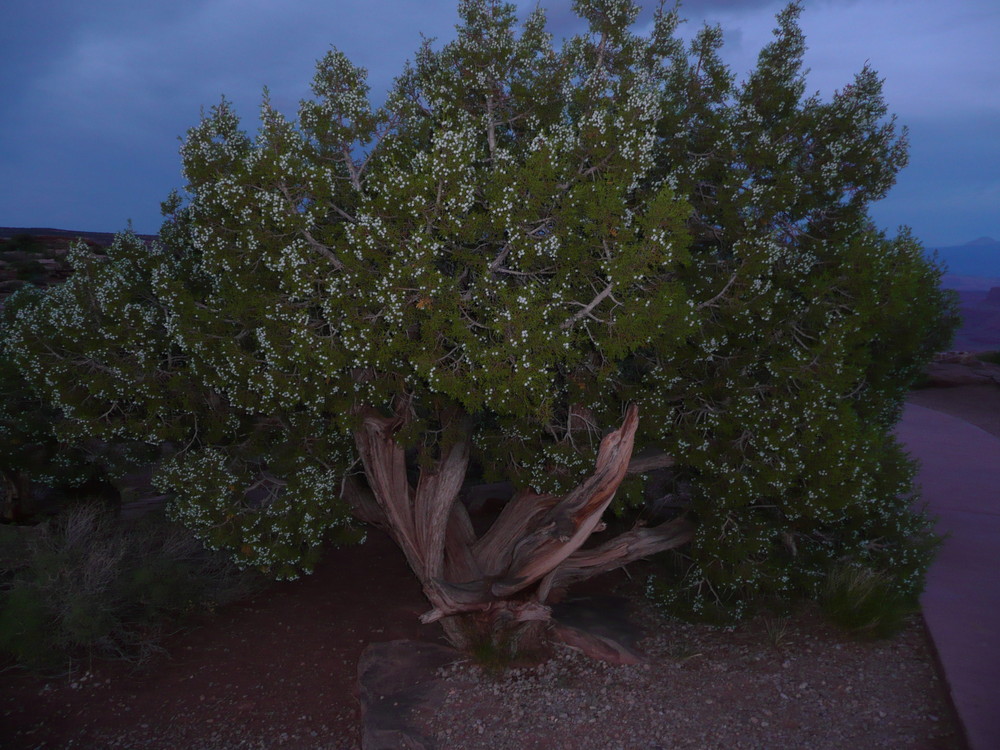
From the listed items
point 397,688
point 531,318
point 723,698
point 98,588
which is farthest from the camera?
point 98,588

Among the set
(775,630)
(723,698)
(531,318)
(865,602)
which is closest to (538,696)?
(723,698)

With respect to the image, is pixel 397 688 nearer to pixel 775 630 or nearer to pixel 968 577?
pixel 775 630

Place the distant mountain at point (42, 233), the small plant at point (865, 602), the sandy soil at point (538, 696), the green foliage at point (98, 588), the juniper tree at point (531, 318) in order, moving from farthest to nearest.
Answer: the distant mountain at point (42, 233), the green foliage at point (98, 588), the small plant at point (865, 602), the sandy soil at point (538, 696), the juniper tree at point (531, 318)

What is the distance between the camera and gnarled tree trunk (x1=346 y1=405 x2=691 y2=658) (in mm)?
7285

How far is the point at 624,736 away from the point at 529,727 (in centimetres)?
93

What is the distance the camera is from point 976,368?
79.2 ft

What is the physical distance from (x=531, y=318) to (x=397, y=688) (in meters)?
4.59

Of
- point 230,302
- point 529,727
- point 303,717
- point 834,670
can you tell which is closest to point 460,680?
point 529,727

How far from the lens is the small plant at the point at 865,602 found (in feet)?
25.4

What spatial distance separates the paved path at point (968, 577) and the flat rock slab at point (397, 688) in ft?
16.5

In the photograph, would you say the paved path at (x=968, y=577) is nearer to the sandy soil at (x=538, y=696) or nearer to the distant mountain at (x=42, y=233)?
the sandy soil at (x=538, y=696)

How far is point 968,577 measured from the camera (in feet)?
29.3

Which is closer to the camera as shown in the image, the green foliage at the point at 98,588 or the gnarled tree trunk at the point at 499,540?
the gnarled tree trunk at the point at 499,540

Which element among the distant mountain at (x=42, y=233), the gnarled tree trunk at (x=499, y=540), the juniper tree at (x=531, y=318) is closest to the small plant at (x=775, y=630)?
the juniper tree at (x=531, y=318)
